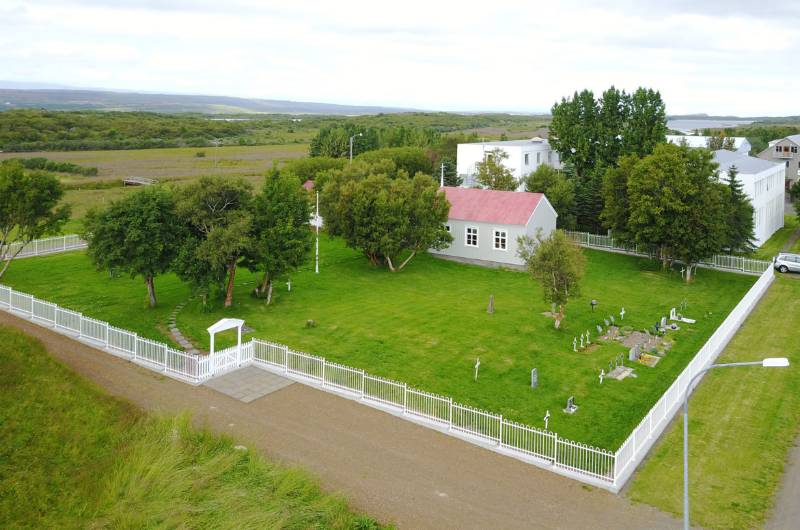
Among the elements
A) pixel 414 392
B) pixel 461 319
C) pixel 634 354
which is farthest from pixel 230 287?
pixel 634 354

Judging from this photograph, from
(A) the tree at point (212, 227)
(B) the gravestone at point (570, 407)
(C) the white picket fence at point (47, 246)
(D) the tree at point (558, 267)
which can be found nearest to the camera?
(B) the gravestone at point (570, 407)

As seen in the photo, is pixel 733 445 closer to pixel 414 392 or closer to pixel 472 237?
pixel 414 392

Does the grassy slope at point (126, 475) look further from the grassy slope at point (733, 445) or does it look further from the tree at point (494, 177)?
the tree at point (494, 177)

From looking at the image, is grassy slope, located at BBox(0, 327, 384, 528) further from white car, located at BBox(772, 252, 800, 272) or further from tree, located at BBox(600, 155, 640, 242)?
white car, located at BBox(772, 252, 800, 272)

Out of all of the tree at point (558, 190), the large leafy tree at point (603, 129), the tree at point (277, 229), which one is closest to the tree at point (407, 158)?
the large leafy tree at point (603, 129)

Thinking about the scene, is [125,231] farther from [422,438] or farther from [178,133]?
[178,133]

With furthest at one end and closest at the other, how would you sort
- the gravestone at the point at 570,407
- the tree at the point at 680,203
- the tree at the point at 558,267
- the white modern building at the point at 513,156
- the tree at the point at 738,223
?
1. the white modern building at the point at 513,156
2. the tree at the point at 738,223
3. the tree at the point at 680,203
4. the tree at the point at 558,267
5. the gravestone at the point at 570,407

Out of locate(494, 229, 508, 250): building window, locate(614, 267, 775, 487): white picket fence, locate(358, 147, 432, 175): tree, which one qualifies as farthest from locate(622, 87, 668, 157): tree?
locate(614, 267, 775, 487): white picket fence
